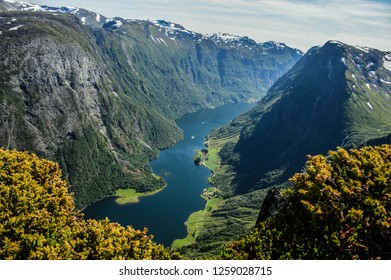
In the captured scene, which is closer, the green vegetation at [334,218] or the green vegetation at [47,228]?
the green vegetation at [334,218]

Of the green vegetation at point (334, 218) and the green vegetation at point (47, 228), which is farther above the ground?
the green vegetation at point (334, 218)

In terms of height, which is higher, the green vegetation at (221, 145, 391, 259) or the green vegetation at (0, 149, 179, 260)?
the green vegetation at (221, 145, 391, 259)

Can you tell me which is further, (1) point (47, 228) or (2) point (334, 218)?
(1) point (47, 228)

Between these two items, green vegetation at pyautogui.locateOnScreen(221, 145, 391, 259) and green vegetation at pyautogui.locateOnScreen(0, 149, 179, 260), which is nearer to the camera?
green vegetation at pyautogui.locateOnScreen(221, 145, 391, 259)

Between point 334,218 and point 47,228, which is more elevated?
point 334,218
